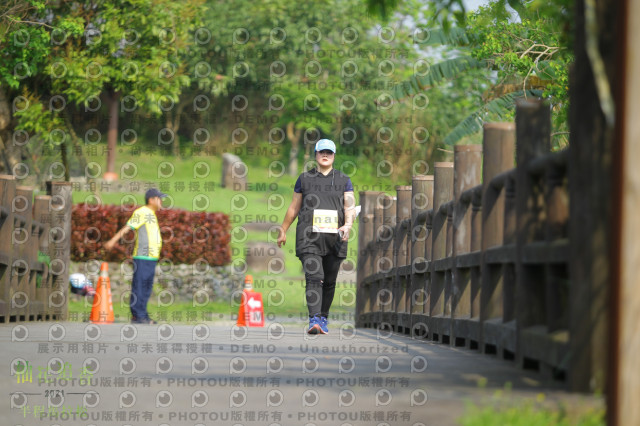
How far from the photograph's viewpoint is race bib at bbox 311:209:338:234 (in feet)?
35.6

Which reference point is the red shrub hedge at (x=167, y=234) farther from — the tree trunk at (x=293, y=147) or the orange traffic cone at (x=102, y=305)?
the tree trunk at (x=293, y=147)

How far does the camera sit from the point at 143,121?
171 feet

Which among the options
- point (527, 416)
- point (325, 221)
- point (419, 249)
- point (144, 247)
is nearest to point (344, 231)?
point (325, 221)

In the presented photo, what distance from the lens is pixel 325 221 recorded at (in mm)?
10891

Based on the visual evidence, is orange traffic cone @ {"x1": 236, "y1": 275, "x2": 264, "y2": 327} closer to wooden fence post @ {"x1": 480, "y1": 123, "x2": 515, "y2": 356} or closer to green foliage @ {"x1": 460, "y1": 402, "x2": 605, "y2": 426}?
wooden fence post @ {"x1": 480, "y1": 123, "x2": 515, "y2": 356}

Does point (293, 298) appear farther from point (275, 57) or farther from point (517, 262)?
point (275, 57)

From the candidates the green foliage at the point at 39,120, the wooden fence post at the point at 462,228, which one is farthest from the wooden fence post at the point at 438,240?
the green foliage at the point at 39,120

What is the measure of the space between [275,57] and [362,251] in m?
36.0

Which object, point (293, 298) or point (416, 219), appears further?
point (293, 298)

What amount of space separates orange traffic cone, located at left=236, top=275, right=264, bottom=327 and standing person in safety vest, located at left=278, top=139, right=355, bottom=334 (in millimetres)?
4888

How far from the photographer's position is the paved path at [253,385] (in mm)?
4539

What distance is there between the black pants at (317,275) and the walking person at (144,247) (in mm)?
3871

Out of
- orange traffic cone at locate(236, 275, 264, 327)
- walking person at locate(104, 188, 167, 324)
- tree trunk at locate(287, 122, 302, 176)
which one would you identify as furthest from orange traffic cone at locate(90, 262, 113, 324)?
tree trunk at locate(287, 122, 302, 176)

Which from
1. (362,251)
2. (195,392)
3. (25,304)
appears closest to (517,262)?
(195,392)
